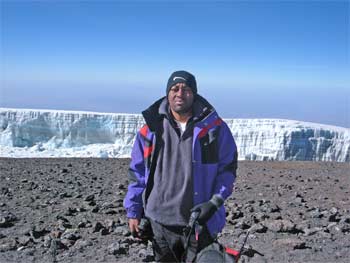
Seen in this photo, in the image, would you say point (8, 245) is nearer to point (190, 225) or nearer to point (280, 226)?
point (190, 225)

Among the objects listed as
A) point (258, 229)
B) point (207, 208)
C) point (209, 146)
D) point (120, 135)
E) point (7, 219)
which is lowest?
point (120, 135)

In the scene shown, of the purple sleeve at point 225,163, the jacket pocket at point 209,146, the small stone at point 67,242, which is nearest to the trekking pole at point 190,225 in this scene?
the purple sleeve at point 225,163

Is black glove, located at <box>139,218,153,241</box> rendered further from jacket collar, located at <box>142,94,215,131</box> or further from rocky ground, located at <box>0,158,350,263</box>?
rocky ground, located at <box>0,158,350,263</box>

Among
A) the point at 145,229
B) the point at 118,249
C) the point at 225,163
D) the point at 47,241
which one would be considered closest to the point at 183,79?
the point at 225,163

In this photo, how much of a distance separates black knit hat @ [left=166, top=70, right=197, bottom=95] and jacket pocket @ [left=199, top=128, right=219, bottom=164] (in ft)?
1.00

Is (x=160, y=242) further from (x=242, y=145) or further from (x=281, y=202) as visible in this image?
(x=242, y=145)

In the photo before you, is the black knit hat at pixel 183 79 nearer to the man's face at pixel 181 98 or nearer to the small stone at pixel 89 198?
the man's face at pixel 181 98

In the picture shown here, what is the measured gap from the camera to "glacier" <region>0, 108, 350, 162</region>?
2319 centimetres

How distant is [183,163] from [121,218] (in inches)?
131

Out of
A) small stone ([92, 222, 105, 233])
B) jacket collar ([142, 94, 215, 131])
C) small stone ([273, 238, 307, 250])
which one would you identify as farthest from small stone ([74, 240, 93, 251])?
jacket collar ([142, 94, 215, 131])

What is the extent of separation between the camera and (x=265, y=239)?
197 inches

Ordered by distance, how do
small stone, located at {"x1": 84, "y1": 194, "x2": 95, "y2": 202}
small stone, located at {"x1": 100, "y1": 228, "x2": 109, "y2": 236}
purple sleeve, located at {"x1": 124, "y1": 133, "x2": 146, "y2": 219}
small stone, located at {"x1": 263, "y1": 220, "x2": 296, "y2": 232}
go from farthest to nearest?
small stone, located at {"x1": 84, "y1": 194, "x2": 95, "y2": 202}
small stone, located at {"x1": 263, "y1": 220, "x2": 296, "y2": 232}
small stone, located at {"x1": 100, "y1": 228, "x2": 109, "y2": 236}
purple sleeve, located at {"x1": 124, "y1": 133, "x2": 146, "y2": 219}

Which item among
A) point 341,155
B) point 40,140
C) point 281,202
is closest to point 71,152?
point 40,140

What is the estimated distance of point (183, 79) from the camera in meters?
2.82
